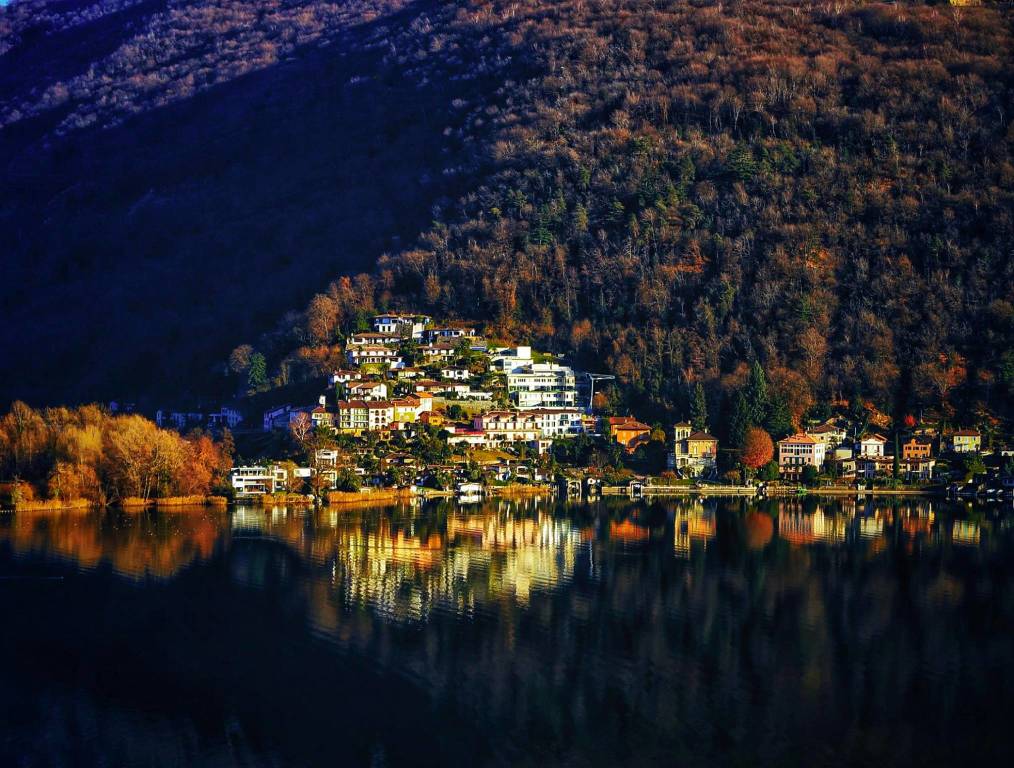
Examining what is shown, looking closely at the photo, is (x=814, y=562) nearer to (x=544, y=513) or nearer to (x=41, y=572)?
(x=544, y=513)

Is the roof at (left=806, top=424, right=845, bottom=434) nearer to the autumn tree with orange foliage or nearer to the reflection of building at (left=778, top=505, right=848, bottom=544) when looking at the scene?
the reflection of building at (left=778, top=505, right=848, bottom=544)

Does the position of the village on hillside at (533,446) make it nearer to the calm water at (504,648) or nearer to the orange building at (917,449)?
the orange building at (917,449)

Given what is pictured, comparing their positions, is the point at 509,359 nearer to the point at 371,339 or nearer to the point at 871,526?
the point at 371,339

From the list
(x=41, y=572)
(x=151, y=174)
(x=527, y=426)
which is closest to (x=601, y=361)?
(x=527, y=426)

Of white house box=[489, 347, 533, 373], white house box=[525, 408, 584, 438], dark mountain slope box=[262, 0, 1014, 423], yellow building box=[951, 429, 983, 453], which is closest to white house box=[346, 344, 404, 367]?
dark mountain slope box=[262, 0, 1014, 423]

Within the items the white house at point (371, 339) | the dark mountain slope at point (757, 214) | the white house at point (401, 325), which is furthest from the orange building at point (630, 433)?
the white house at point (401, 325)
